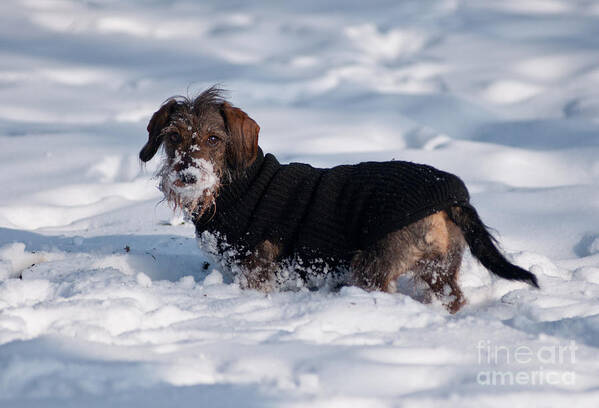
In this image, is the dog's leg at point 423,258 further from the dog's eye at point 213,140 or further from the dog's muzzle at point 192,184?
the dog's eye at point 213,140

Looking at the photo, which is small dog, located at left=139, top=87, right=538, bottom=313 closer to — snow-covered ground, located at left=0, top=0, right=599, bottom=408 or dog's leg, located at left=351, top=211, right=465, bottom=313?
dog's leg, located at left=351, top=211, right=465, bottom=313

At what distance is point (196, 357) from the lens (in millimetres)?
1924

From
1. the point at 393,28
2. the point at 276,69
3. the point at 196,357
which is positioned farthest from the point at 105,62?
the point at 196,357

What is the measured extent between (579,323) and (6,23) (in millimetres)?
13055

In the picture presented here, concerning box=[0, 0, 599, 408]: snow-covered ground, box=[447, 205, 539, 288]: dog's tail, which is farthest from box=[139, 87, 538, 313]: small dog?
box=[0, 0, 599, 408]: snow-covered ground

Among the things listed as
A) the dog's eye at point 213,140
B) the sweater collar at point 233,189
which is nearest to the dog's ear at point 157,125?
the dog's eye at point 213,140

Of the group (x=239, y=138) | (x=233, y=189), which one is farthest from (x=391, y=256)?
(x=239, y=138)

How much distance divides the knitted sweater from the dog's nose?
0.20 meters

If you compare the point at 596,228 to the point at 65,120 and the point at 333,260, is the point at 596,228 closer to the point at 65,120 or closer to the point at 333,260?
the point at 333,260

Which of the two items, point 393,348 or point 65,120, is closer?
point 393,348

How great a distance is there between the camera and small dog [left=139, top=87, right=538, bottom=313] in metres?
2.83

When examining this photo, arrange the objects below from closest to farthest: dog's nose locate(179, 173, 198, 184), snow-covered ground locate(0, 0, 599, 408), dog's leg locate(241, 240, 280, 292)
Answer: snow-covered ground locate(0, 0, 599, 408)
dog's nose locate(179, 173, 198, 184)
dog's leg locate(241, 240, 280, 292)

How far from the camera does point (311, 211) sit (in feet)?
9.84

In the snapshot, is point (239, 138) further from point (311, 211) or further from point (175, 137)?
point (311, 211)
